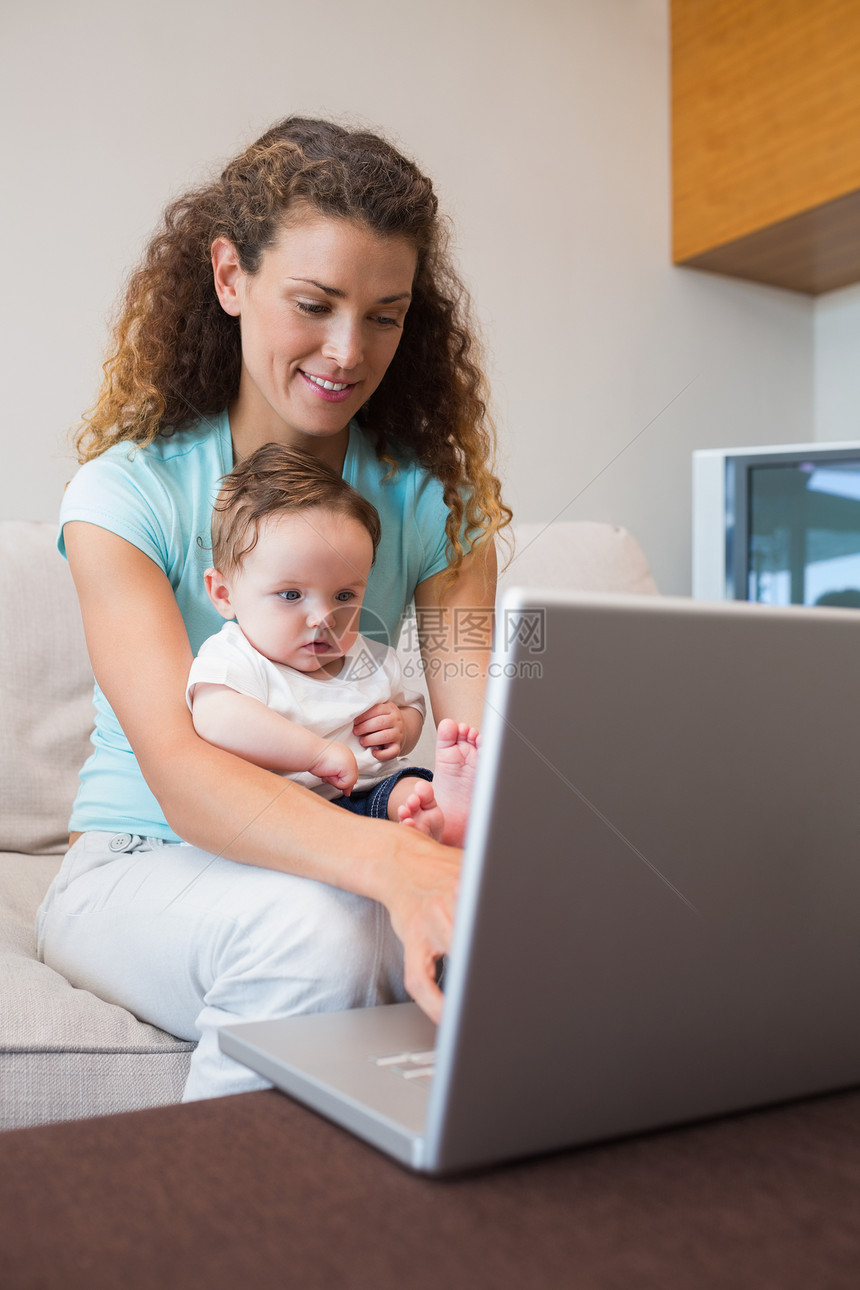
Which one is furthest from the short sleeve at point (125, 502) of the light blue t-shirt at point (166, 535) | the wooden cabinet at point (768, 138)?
the wooden cabinet at point (768, 138)

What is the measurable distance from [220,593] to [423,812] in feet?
1.09

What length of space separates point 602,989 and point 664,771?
0.29 feet

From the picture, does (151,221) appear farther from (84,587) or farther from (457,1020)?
(457,1020)

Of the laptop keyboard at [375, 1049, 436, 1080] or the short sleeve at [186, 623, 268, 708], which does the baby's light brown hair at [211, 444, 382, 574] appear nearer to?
the short sleeve at [186, 623, 268, 708]

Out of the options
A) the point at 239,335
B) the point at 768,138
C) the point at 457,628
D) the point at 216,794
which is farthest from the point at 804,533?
the point at 216,794

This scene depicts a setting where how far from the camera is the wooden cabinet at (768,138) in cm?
217

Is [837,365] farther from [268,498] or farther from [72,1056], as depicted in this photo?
[72,1056]

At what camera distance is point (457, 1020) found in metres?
0.39

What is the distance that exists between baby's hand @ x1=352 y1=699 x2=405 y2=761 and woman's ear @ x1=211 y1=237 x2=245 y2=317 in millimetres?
453

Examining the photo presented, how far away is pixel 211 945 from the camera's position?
807 mm

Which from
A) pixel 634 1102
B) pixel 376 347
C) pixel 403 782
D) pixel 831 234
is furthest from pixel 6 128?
pixel 634 1102

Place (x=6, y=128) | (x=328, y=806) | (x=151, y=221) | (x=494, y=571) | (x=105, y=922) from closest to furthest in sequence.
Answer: (x=328, y=806) < (x=105, y=922) < (x=494, y=571) < (x=6, y=128) < (x=151, y=221)

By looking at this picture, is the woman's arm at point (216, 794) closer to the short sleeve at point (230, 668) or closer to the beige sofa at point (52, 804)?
the short sleeve at point (230, 668)

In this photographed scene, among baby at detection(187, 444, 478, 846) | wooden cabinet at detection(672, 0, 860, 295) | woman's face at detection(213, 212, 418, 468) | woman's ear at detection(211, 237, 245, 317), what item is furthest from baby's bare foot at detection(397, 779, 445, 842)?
wooden cabinet at detection(672, 0, 860, 295)
